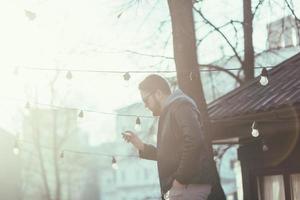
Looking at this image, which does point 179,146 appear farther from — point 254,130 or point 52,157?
point 52,157

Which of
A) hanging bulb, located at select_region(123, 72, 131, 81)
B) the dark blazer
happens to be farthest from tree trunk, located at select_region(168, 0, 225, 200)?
the dark blazer

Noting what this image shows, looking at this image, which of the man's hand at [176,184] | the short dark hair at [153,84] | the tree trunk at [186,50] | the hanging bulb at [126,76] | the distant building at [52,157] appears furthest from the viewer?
the distant building at [52,157]

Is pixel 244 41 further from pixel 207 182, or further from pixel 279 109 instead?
pixel 207 182

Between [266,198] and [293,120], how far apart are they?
230cm

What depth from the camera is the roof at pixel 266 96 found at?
27.6ft

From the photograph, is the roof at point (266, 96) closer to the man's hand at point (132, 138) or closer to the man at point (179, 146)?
the man's hand at point (132, 138)

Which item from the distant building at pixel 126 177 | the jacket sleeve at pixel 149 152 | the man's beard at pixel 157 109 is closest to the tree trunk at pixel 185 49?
the jacket sleeve at pixel 149 152

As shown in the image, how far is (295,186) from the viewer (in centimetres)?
938

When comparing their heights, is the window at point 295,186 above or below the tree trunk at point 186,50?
below

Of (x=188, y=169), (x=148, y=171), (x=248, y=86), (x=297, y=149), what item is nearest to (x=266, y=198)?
(x=297, y=149)

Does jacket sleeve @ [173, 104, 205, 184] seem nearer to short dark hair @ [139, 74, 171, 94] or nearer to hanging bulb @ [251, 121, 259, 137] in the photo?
short dark hair @ [139, 74, 171, 94]

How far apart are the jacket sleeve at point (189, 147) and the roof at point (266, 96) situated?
3979 mm

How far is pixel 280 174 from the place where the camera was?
31.5 feet

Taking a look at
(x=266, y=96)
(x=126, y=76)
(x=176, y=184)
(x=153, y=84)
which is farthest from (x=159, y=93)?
(x=266, y=96)
